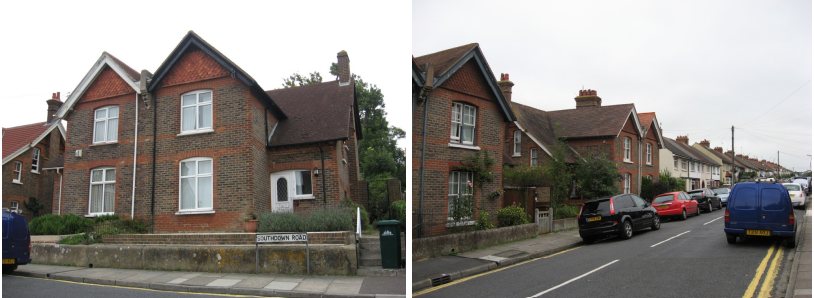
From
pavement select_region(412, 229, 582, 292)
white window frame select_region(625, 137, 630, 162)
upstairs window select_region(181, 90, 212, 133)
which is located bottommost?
pavement select_region(412, 229, 582, 292)

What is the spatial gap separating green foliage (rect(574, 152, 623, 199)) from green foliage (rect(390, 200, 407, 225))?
987cm

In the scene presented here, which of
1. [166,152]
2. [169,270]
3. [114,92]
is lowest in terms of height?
[169,270]

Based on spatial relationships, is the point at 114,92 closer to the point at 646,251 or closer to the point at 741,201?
the point at 646,251

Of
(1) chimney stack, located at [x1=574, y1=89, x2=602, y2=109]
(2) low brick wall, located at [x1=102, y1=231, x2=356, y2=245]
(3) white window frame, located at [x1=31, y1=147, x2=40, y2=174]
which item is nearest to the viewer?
(3) white window frame, located at [x1=31, y1=147, x2=40, y2=174]

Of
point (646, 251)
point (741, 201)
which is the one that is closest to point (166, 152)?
point (646, 251)

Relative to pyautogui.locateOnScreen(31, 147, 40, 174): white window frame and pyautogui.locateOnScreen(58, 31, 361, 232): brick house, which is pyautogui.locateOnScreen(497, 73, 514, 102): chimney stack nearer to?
pyautogui.locateOnScreen(58, 31, 361, 232): brick house

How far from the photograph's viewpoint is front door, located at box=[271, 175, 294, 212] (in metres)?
14.3

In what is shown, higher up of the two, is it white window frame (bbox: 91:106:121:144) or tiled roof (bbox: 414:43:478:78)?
tiled roof (bbox: 414:43:478:78)

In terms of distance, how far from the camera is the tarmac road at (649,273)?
22.4ft

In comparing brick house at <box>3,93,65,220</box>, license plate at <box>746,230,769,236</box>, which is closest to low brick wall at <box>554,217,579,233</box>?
license plate at <box>746,230,769,236</box>

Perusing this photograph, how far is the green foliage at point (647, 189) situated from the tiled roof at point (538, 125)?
169 inches

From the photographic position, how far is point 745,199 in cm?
1047

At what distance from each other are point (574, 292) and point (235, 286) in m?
6.18

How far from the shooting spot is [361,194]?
1284cm
